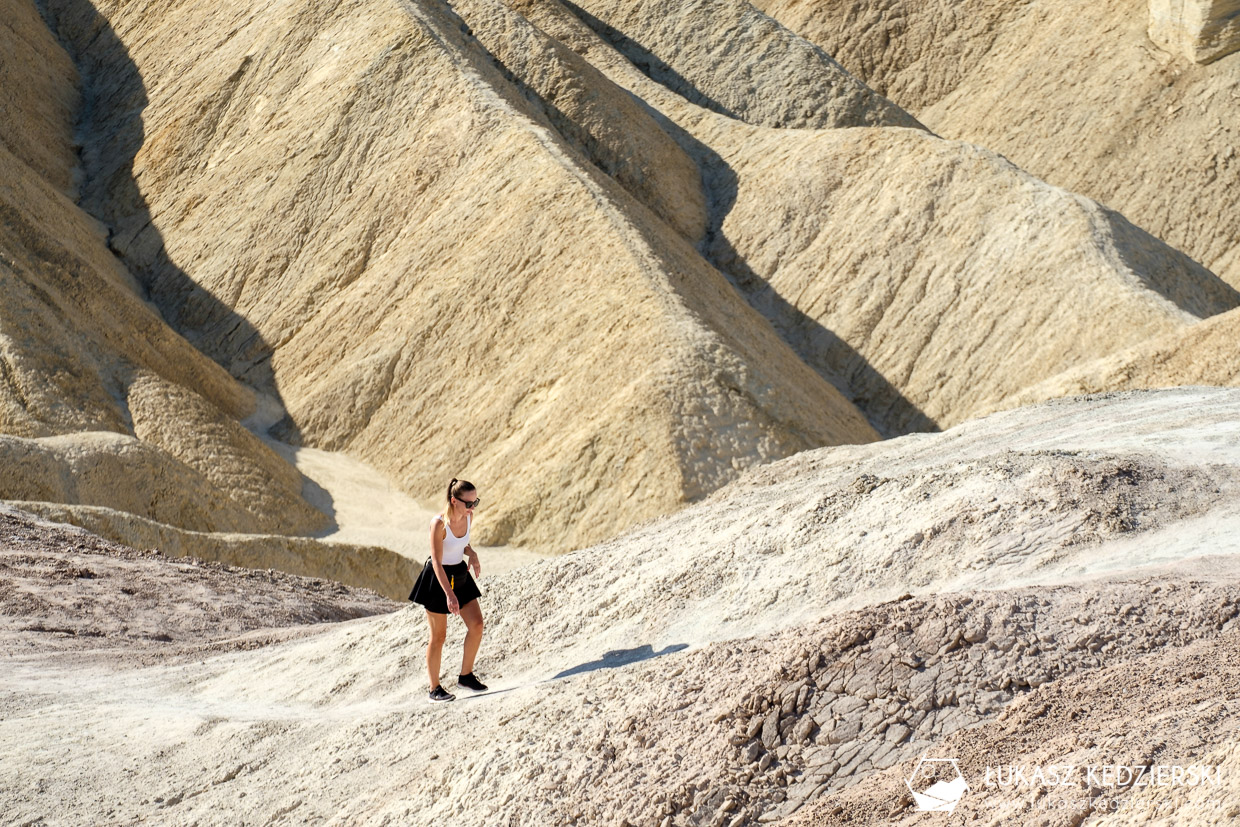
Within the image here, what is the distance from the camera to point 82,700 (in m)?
9.52

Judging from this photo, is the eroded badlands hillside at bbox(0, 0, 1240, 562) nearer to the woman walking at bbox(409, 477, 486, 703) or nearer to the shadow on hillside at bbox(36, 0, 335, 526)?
the shadow on hillside at bbox(36, 0, 335, 526)

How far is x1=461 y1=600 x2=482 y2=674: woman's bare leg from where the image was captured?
7.43m

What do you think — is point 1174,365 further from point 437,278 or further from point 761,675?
point 437,278

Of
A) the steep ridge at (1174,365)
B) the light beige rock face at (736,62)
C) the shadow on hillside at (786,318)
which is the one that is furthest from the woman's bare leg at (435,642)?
the light beige rock face at (736,62)

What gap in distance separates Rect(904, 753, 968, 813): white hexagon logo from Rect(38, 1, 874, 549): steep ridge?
1473cm

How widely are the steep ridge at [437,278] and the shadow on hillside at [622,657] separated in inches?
481

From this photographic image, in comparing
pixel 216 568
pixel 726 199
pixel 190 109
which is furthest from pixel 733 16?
pixel 216 568

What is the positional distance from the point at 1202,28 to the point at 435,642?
35.5 metres

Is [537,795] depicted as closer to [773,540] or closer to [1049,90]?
[773,540]

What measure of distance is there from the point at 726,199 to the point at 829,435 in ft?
33.7

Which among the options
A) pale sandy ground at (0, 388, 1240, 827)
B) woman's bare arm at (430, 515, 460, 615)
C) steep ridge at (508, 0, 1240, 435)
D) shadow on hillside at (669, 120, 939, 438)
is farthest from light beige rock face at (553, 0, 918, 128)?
woman's bare arm at (430, 515, 460, 615)

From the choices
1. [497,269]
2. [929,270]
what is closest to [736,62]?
[929,270]

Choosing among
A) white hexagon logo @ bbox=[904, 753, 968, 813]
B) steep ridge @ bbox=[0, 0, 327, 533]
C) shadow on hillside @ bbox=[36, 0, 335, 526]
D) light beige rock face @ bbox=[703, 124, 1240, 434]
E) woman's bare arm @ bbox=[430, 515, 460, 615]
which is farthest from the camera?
shadow on hillside @ bbox=[36, 0, 335, 526]

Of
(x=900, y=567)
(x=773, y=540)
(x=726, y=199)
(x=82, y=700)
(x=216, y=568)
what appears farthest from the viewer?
(x=726, y=199)
